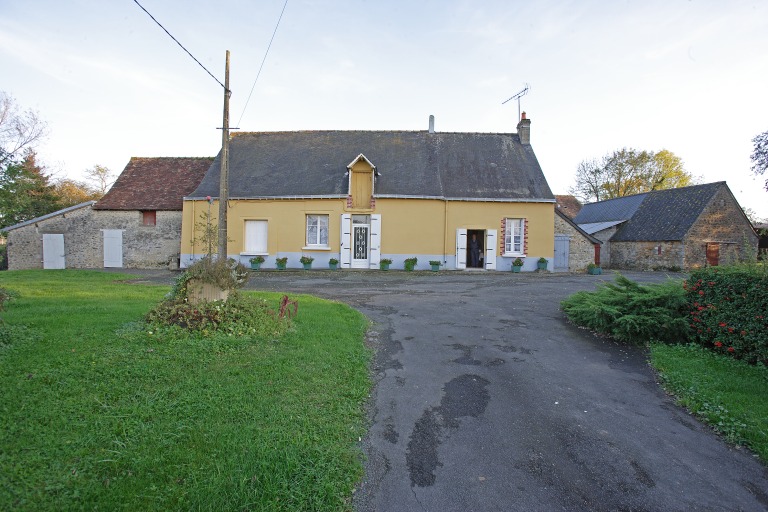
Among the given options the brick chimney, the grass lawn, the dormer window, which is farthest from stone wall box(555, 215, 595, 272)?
the grass lawn

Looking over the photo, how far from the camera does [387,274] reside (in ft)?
54.7

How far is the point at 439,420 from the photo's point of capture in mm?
3748

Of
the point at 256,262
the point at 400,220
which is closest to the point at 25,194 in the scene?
the point at 256,262

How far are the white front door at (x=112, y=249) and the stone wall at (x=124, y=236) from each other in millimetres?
265

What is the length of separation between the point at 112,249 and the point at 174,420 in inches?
794

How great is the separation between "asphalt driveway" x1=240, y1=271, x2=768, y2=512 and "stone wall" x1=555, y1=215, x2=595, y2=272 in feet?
46.5

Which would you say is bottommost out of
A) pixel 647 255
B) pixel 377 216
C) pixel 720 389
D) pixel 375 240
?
pixel 720 389

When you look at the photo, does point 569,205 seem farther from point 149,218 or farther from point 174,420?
point 174,420

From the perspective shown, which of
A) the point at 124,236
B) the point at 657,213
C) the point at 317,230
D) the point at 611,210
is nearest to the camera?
the point at 317,230

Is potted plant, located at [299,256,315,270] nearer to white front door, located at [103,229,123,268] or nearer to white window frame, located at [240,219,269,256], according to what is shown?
white window frame, located at [240,219,269,256]

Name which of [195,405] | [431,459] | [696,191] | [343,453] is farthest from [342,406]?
[696,191]

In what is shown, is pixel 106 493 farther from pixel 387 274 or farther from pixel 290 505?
pixel 387 274

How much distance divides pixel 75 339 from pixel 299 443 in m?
4.05

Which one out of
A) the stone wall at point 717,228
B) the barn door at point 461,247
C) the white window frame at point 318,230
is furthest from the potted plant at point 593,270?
the white window frame at point 318,230
